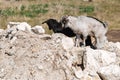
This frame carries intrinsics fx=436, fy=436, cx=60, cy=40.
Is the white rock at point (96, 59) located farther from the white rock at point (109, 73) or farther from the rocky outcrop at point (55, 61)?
the white rock at point (109, 73)

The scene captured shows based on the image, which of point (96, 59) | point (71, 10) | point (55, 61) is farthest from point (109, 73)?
point (71, 10)

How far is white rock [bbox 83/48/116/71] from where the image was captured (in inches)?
476

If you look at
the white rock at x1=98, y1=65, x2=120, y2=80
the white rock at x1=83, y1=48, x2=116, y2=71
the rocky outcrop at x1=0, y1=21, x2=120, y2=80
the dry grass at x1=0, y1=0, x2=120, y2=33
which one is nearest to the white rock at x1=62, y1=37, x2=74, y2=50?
the rocky outcrop at x1=0, y1=21, x2=120, y2=80

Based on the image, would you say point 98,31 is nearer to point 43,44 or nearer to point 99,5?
point 43,44

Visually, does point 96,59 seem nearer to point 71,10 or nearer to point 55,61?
point 55,61

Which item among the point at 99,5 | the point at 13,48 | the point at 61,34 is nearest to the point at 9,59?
the point at 13,48

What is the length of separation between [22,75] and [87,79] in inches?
70.5

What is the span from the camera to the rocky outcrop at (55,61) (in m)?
11.9

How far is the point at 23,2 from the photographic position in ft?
121

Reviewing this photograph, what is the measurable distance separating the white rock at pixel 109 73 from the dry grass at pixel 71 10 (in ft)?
44.9

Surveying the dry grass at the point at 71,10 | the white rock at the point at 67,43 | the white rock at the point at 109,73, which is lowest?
the dry grass at the point at 71,10

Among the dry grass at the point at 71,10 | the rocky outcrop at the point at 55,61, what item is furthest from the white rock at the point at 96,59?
the dry grass at the point at 71,10

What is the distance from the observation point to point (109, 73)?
12016 millimetres

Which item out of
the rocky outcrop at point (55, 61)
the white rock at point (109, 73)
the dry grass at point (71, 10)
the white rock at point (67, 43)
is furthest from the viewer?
the dry grass at point (71, 10)
